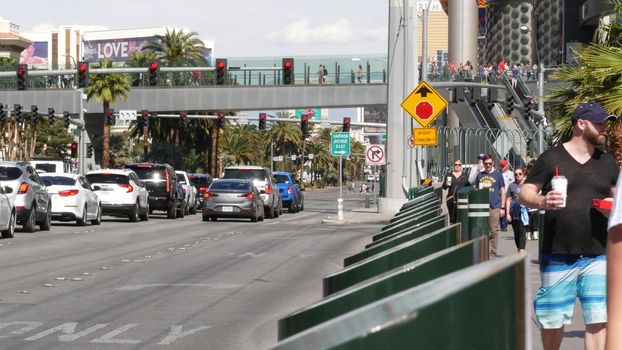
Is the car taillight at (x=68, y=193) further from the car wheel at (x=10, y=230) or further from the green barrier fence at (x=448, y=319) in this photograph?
the green barrier fence at (x=448, y=319)

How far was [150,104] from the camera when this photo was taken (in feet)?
277

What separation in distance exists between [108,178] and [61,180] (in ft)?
16.1

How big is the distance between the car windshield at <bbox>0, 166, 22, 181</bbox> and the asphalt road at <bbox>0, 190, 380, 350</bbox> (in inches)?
58.0

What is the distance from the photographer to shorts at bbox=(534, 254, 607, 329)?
8.50 metres

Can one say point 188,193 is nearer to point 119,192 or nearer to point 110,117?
point 119,192

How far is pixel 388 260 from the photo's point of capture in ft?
17.1

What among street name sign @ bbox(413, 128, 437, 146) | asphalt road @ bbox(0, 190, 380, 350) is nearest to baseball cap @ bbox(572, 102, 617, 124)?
asphalt road @ bbox(0, 190, 380, 350)

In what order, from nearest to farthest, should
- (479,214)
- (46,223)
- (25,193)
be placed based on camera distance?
(479,214), (25,193), (46,223)

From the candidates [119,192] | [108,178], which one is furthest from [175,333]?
[108,178]

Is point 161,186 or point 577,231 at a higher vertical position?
point 577,231

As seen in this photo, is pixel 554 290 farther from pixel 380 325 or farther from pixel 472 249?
pixel 380 325

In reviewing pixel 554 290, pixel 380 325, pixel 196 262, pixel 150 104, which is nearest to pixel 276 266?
pixel 196 262

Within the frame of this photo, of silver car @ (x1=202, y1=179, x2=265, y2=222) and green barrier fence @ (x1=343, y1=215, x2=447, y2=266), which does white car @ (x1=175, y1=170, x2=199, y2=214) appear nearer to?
silver car @ (x1=202, y1=179, x2=265, y2=222)

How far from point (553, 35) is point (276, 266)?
7991 centimetres
